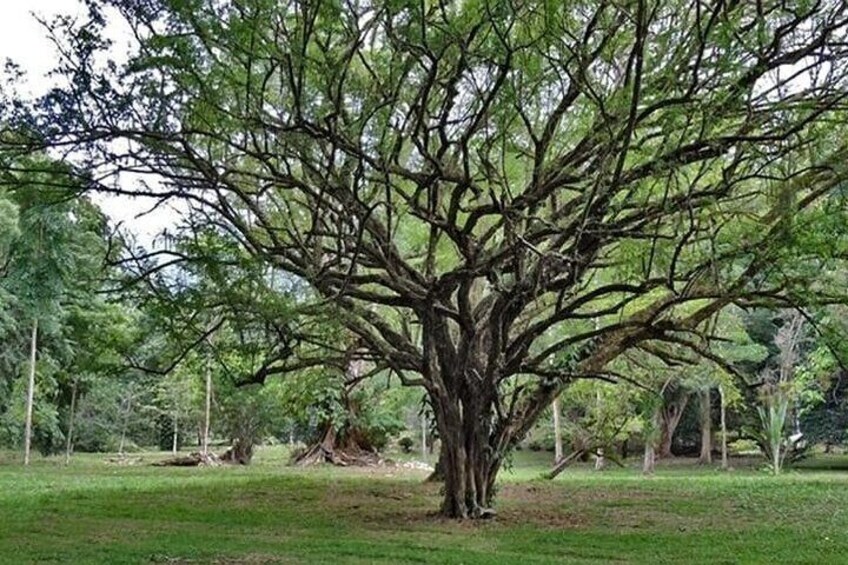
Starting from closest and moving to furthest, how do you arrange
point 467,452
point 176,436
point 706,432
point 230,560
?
point 230,560 < point 467,452 < point 706,432 < point 176,436

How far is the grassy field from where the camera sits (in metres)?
6.88

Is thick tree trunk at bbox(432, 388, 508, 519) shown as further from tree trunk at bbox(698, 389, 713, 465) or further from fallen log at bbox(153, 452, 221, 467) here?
tree trunk at bbox(698, 389, 713, 465)

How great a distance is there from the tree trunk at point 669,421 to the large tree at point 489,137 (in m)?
22.5

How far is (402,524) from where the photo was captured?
29.9 ft

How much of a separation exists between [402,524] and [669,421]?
2493 cm

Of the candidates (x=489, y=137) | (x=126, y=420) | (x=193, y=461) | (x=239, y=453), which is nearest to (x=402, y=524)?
(x=489, y=137)

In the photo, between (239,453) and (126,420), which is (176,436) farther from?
(239,453)

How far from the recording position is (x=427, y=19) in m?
6.56

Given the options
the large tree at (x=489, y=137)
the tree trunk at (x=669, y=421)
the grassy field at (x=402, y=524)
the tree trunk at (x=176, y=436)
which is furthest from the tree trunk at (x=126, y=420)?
the large tree at (x=489, y=137)

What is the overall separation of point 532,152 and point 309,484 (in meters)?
7.59

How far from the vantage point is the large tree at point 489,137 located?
21.6 feet

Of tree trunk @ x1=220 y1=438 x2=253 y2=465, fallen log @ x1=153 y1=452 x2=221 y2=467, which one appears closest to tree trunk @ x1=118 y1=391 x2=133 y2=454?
tree trunk @ x1=220 y1=438 x2=253 y2=465

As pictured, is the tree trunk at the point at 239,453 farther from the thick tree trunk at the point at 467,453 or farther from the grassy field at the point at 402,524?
the thick tree trunk at the point at 467,453

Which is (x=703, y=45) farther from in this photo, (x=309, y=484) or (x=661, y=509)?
(x=309, y=484)
